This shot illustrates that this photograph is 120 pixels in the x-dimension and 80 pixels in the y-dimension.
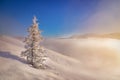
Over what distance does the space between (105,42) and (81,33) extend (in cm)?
230

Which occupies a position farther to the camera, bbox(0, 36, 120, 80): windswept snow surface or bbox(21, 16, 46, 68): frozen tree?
bbox(21, 16, 46, 68): frozen tree

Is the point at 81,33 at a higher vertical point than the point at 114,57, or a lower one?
higher

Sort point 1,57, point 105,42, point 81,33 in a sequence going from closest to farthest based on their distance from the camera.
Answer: point 1,57, point 81,33, point 105,42

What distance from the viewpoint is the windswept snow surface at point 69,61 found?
7.67 metres

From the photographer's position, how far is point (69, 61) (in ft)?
35.9

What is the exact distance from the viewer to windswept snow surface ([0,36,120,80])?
7.67 meters

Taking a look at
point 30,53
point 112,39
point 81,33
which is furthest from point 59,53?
point 30,53

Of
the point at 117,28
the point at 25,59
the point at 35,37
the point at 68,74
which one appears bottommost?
the point at 68,74

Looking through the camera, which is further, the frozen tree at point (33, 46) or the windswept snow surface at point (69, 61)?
the frozen tree at point (33, 46)

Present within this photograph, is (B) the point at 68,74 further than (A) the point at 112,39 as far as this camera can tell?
No

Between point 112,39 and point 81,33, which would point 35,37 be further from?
point 112,39

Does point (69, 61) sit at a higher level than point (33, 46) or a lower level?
lower

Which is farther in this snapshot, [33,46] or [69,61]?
[69,61]

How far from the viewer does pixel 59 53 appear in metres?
12.2
